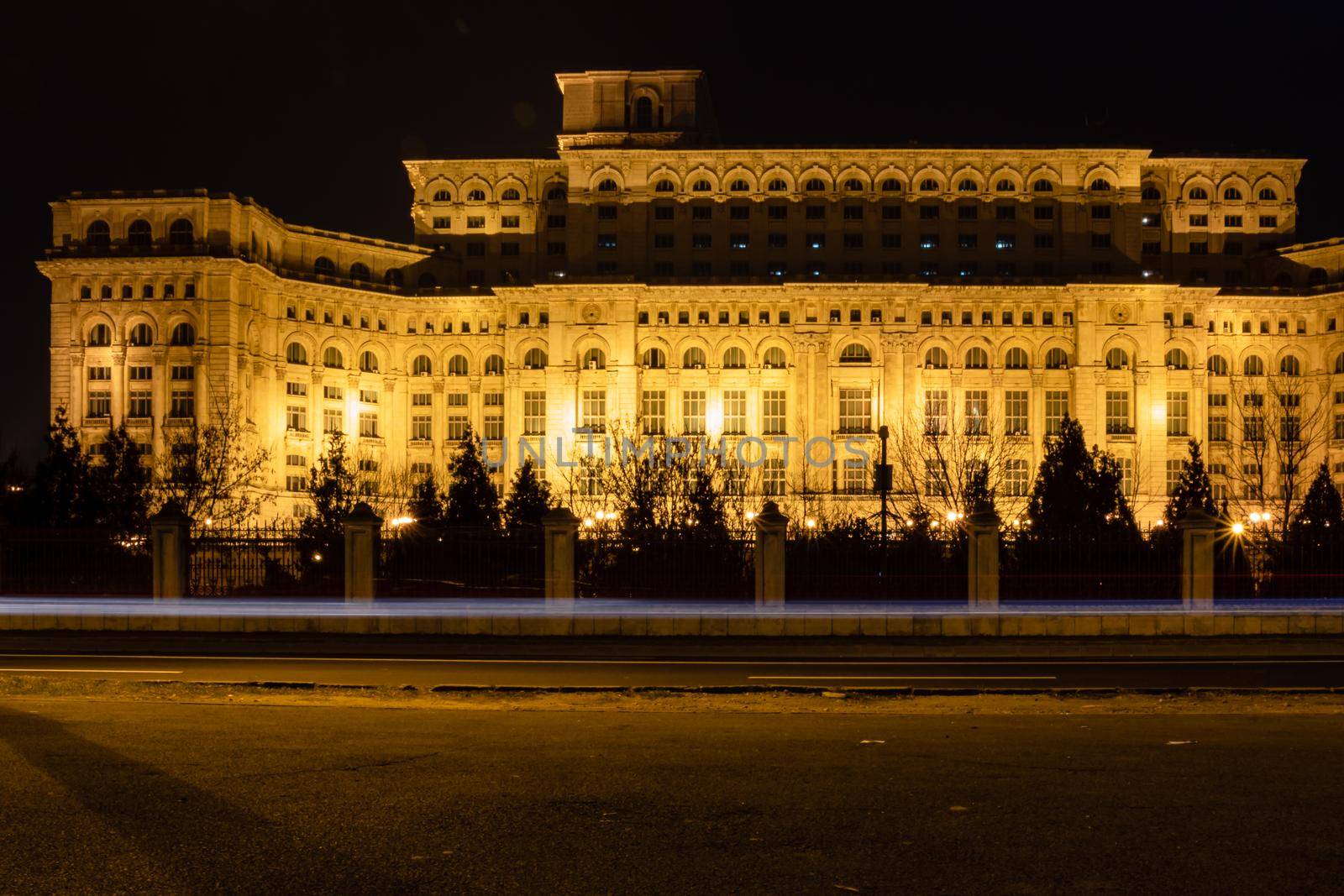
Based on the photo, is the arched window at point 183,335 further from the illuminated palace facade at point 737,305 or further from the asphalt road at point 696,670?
the asphalt road at point 696,670

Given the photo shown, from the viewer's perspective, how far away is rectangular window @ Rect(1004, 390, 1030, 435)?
102m

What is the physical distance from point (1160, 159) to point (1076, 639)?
306 feet

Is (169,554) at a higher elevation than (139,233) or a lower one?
lower

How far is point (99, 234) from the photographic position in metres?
95.6

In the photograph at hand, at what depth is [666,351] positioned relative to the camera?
102 metres

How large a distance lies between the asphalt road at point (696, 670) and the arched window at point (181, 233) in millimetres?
76090

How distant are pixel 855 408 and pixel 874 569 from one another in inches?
2861

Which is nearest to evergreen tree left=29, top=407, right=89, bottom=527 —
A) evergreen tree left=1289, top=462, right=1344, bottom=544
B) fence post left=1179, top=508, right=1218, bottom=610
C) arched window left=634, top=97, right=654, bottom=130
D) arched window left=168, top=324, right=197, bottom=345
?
fence post left=1179, top=508, right=1218, bottom=610

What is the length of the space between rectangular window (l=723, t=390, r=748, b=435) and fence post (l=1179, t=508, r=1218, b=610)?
7327cm

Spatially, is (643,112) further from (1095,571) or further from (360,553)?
(1095,571)

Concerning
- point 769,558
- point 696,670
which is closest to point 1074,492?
point 769,558

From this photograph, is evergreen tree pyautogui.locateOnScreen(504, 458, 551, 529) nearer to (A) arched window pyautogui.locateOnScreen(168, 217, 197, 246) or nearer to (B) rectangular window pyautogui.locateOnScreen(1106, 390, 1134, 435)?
(A) arched window pyautogui.locateOnScreen(168, 217, 197, 246)

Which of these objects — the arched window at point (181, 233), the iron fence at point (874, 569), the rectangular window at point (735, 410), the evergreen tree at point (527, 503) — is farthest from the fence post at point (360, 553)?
the rectangular window at point (735, 410)

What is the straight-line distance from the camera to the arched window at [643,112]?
359 feet
